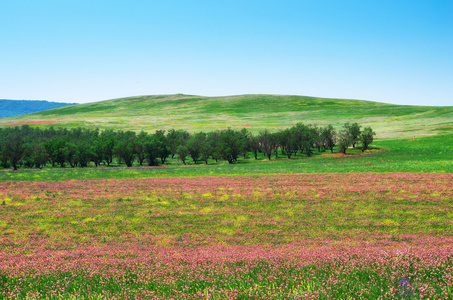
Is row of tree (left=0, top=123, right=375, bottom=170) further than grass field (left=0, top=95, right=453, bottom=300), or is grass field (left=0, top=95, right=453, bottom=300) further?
row of tree (left=0, top=123, right=375, bottom=170)

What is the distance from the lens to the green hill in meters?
120

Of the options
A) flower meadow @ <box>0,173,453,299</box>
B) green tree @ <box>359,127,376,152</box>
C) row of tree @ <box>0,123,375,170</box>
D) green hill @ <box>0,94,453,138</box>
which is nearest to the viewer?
flower meadow @ <box>0,173,453,299</box>

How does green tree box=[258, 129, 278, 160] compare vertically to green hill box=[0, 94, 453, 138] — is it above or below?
below

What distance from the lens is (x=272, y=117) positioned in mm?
153875

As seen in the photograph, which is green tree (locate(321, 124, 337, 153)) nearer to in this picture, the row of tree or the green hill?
the row of tree

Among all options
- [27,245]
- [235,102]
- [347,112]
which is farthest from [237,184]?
[235,102]

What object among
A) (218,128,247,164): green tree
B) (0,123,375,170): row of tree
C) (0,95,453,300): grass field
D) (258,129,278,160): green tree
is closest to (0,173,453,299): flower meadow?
(0,95,453,300): grass field

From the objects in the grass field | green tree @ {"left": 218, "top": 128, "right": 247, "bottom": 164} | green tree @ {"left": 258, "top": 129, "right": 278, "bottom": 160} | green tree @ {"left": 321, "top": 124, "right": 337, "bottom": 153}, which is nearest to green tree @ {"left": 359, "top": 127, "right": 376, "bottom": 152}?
green tree @ {"left": 321, "top": 124, "right": 337, "bottom": 153}

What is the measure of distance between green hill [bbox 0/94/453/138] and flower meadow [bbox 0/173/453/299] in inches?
3317

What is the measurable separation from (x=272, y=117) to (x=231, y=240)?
14148 cm

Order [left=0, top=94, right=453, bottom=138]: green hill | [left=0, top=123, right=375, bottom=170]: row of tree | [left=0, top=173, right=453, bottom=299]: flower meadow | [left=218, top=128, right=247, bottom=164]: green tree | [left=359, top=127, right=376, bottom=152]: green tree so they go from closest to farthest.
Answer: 1. [left=0, top=173, right=453, bottom=299]: flower meadow
2. [left=0, top=123, right=375, bottom=170]: row of tree
3. [left=218, top=128, right=247, bottom=164]: green tree
4. [left=359, top=127, right=376, bottom=152]: green tree
5. [left=0, top=94, right=453, bottom=138]: green hill

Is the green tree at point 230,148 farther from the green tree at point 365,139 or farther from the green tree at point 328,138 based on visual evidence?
Answer: the green tree at point 365,139

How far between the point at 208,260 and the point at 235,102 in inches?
7564

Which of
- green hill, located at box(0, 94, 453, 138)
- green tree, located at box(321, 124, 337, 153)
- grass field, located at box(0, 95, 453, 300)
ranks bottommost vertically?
grass field, located at box(0, 95, 453, 300)
